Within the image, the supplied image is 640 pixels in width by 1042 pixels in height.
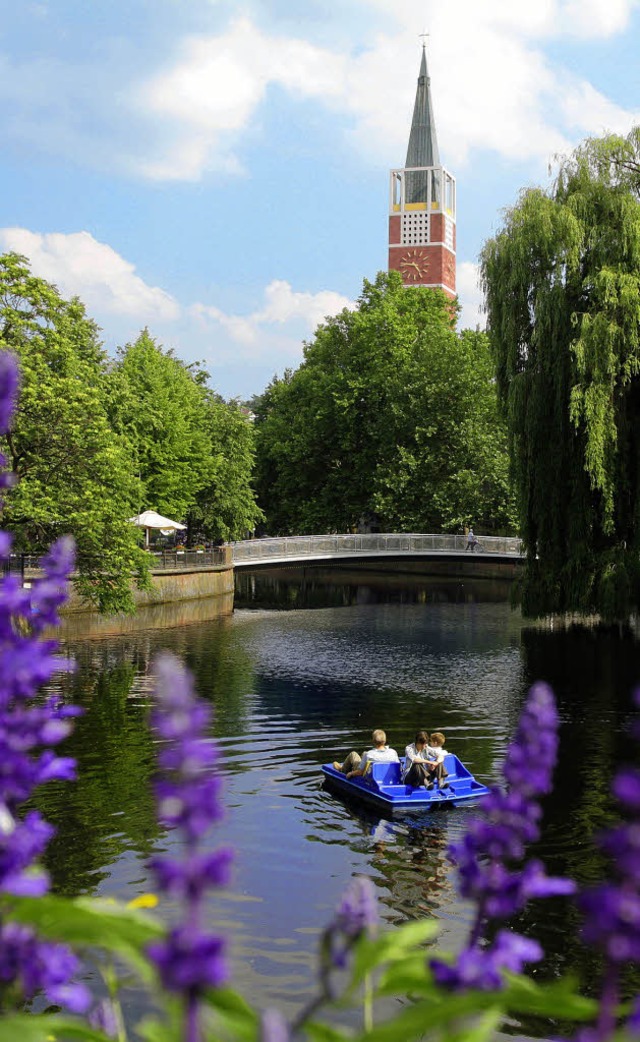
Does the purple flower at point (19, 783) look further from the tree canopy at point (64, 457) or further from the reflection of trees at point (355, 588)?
the reflection of trees at point (355, 588)

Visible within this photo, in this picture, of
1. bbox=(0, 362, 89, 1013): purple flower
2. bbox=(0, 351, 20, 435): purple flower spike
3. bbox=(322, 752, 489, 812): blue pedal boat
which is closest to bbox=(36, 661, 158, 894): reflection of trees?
bbox=(322, 752, 489, 812): blue pedal boat

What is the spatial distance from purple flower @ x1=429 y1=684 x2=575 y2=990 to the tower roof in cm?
16144

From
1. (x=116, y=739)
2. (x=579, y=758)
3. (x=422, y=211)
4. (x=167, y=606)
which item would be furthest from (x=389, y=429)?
(x=422, y=211)

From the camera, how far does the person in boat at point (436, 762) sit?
16297 millimetres

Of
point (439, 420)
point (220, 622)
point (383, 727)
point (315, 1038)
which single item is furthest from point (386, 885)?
point (439, 420)

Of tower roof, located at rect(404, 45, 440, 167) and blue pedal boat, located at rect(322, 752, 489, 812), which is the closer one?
blue pedal boat, located at rect(322, 752, 489, 812)

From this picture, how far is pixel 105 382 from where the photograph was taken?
38.1 m

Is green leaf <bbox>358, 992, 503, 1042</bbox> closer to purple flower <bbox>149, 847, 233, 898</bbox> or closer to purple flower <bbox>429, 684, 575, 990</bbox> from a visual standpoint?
purple flower <bbox>429, 684, 575, 990</bbox>

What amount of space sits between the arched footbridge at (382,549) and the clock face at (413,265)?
326 ft

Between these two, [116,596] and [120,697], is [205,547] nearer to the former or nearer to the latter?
[116,596]

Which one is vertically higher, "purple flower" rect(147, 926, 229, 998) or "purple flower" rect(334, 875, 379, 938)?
"purple flower" rect(147, 926, 229, 998)

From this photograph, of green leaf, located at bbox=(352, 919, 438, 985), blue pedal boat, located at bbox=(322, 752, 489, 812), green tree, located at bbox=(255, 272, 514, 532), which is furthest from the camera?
green tree, located at bbox=(255, 272, 514, 532)

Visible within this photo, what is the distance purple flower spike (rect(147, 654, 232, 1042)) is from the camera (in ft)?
4.00

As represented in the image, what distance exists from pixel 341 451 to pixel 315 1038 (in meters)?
64.4
